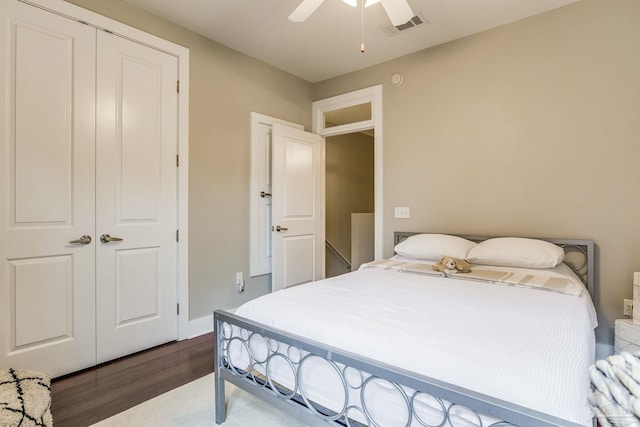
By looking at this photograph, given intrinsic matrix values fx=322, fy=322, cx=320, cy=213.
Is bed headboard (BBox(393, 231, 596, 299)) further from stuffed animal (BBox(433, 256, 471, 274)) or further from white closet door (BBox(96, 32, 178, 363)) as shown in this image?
white closet door (BBox(96, 32, 178, 363))

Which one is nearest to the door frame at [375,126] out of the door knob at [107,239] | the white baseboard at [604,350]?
the white baseboard at [604,350]

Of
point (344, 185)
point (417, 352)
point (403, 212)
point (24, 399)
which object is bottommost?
point (24, 399)

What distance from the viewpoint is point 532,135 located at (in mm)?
2656

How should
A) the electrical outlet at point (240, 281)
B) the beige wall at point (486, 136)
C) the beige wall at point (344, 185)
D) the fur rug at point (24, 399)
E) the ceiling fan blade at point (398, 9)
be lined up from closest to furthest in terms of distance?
1. the fur rug at point (24, 399)
2. the ceiling fan blade at point (398, 9)
3. the beige wall at point (486, 136)
4. the electrical outlet at point (240, 281)
5. the beige wall at point (344, 185)

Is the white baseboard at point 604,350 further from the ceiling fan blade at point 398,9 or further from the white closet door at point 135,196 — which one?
the white closet door at point 135,196

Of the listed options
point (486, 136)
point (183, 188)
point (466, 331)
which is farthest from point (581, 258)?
point (183, 188)

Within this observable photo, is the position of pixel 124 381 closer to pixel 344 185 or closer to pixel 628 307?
pixel 628 307

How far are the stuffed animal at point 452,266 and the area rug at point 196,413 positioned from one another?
136 cm

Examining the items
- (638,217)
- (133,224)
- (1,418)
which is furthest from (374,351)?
(638,217)

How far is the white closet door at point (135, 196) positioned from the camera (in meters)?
2.36

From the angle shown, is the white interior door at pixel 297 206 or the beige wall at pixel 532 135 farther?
the white interior door at pixel 297 206

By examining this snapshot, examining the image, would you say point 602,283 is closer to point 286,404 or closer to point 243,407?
point 286,404

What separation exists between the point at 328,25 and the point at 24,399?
10.1 ft

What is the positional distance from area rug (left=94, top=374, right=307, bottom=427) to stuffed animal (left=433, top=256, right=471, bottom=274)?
136cm
